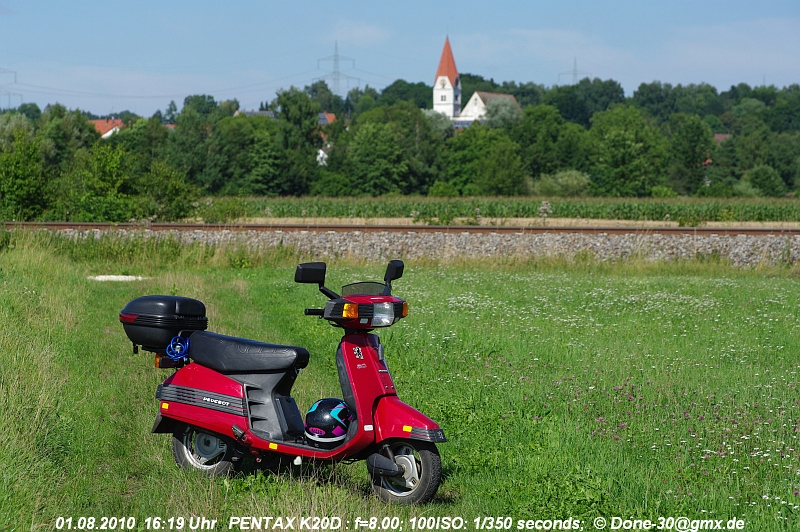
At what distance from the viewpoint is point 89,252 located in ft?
71.7

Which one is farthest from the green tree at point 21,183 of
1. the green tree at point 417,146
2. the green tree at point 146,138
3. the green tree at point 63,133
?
the green tree at point 417,146

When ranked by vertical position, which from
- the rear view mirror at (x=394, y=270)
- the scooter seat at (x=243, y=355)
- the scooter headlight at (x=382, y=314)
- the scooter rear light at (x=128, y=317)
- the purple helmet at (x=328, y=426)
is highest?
the rear view mirror at (x=394, y=270)

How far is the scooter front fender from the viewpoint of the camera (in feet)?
17.4

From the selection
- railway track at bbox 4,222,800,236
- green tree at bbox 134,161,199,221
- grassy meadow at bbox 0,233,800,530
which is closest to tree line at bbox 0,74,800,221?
green tree at bbox 134,161,199,221

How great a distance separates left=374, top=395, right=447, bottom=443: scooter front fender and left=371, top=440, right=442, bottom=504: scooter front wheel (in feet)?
0.25

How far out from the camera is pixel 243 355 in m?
5.85

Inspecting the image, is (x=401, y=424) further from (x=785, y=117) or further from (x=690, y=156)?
(x=785, y=117)

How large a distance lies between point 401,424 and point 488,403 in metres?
2.71

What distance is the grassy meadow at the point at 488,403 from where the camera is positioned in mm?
5410

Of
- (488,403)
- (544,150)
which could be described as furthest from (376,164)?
(488,403)

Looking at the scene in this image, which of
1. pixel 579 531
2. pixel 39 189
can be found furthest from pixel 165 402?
pixel 39 189

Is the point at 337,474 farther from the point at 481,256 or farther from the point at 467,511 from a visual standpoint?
the point at 481,256

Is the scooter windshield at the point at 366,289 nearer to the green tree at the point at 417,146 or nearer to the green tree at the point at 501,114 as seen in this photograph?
the green tree at the point at 417,146

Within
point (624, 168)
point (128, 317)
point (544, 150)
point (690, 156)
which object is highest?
point (544, 150)
